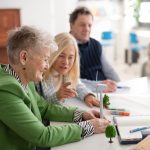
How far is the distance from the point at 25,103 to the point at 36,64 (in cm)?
17

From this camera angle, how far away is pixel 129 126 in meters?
1.28

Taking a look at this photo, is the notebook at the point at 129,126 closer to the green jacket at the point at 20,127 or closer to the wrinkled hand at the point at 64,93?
the green jacket at the point at 20,127

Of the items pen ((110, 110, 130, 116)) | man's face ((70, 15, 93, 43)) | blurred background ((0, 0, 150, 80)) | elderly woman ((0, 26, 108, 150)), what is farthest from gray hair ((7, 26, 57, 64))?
blurred background ((0, 0, 150, 80))

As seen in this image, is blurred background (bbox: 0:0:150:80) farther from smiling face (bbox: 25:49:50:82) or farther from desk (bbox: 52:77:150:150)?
smiling face (bbox: 25:49:50:82)

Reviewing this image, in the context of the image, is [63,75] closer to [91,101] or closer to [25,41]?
[91,101]

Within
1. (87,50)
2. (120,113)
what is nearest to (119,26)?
(87,50)

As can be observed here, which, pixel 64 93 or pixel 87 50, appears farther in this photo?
pixel 87 50

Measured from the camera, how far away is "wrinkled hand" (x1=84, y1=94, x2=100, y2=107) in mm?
1645

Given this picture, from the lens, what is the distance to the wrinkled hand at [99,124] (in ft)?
4.16

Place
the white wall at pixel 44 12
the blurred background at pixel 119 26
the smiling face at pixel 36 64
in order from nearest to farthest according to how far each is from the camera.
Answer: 1. the smiling face at pixel 36 64
2. the white wall at pixel 44 12
3. the blurred background at pixel 119 26

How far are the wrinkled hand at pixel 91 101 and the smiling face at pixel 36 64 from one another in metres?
0.47

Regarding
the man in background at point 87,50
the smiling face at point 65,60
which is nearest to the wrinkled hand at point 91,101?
the smiling face at point 65,60

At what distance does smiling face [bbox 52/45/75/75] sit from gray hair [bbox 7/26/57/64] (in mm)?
484

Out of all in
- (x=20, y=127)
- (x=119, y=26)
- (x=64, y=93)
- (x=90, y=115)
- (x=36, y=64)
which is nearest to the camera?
(x=20, y=127)
